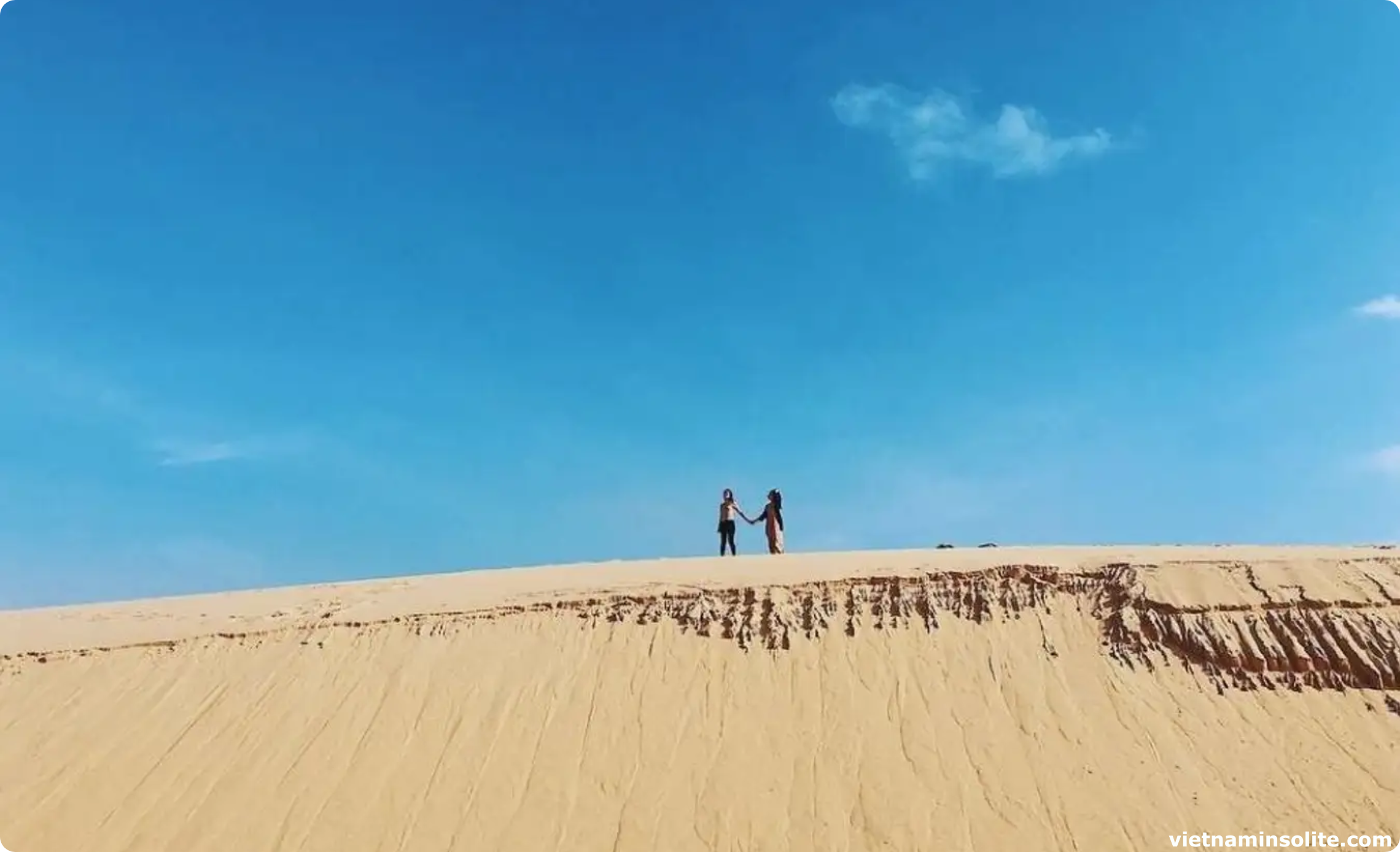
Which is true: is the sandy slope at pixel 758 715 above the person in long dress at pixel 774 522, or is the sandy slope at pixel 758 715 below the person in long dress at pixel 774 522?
below

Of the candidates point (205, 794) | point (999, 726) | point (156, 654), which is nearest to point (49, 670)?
point (156, 654)

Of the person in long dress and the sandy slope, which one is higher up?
the person in long dress

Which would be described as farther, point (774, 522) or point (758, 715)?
point (774, 522)

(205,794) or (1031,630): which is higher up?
(1031,630)

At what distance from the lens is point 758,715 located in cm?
1162

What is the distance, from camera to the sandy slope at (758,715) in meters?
10.1

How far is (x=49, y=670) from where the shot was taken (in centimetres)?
1388

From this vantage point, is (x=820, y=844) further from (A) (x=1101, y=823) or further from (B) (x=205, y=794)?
(B) (x=205, y=794)

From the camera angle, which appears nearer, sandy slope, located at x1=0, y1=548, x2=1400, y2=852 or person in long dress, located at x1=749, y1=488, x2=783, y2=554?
sandy slope, located at x1=0, y1=548, x2=1400, y2=852

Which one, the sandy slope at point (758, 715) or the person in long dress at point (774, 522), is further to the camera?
the person in long dress at point (774, 522)

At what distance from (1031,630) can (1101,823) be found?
3.12m

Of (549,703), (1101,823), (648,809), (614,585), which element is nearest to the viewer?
(1101,823)

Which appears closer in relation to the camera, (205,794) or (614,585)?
(205,794)

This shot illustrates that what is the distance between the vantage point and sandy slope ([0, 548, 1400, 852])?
33.1ft
